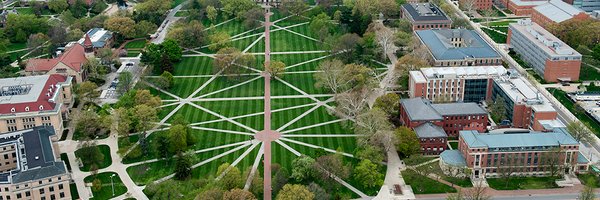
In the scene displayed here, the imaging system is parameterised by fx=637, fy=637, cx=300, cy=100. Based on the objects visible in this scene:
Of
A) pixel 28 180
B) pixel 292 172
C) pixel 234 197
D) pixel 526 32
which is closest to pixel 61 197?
pixel 28 180

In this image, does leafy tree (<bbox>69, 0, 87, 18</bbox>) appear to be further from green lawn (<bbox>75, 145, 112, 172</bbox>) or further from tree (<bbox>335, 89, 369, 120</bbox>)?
tree (<bbox>335, 89, 369, 120</bbox>)

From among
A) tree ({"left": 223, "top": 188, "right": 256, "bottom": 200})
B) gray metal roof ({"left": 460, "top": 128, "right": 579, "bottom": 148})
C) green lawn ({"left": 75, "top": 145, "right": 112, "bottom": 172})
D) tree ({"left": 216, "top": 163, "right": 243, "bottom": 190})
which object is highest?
tree ({"left": 223, "top": 188, "right": 256, "bottom": 200})

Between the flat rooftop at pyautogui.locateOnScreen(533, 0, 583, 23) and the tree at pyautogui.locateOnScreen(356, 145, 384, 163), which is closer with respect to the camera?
the tree at pyautogui.locateOnScreen(356, 145, 384, 163)

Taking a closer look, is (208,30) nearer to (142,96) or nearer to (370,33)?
(370,33)

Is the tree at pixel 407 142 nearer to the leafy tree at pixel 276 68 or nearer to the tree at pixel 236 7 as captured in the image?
the leafy tree at pixel 276 68

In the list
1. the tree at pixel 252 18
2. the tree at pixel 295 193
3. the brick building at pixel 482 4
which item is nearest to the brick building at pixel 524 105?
the tree at pixel 295 193

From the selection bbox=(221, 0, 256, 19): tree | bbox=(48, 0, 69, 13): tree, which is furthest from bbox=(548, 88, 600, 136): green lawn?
bbox=(48, 0, 69, 13): tree
